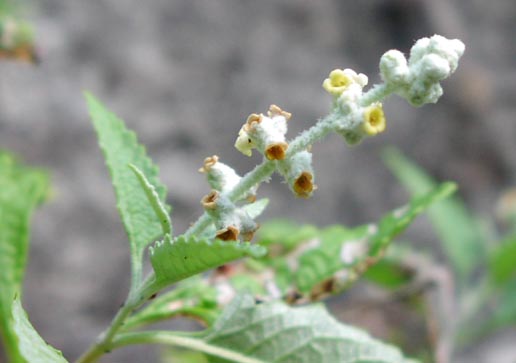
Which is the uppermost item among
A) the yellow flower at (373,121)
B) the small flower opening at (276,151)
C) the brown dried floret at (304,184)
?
the yellow flower at (373,121)

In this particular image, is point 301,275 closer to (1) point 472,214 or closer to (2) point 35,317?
(2) point 35,317

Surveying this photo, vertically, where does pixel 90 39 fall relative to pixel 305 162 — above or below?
above

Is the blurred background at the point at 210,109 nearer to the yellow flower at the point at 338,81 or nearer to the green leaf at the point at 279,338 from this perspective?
the green leaf at the point at 279,338

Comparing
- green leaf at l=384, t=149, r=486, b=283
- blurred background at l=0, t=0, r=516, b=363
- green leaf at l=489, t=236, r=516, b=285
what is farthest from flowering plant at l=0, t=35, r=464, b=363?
blurred background at l=0, t=0, r=516, b=363

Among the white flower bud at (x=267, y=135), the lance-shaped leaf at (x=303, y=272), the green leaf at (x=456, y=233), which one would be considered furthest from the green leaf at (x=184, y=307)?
the green leaf at (x=456, y=233)

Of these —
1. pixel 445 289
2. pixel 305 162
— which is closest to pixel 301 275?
pixel 305 162

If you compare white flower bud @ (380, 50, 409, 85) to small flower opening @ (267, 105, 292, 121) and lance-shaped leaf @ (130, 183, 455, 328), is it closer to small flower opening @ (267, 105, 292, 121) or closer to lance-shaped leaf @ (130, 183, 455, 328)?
small flower opening @ (267, 105, 292, 121)
